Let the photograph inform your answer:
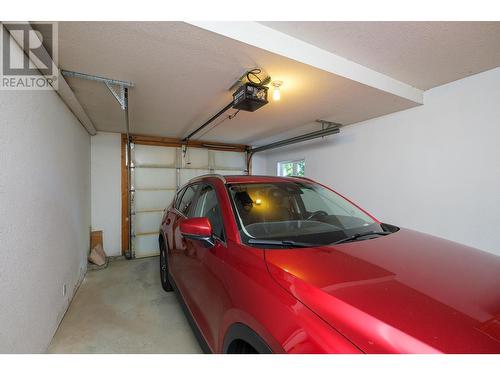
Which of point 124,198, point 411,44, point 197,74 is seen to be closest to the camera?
point 411,44

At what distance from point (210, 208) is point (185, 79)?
154 centimetres

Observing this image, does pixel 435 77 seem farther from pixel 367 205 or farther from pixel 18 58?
pixel 18 58

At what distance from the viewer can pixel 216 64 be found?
2.20m

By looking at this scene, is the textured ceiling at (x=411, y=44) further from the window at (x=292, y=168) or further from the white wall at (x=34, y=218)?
the window at (x=292, y=168)

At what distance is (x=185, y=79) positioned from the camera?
2500 mm

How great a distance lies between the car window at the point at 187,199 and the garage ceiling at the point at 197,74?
121 centimetres

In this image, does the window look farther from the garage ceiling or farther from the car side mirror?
the car side mirror

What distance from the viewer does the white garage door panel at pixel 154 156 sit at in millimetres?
5102

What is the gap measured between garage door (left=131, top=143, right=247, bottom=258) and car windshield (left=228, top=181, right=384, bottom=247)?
4051 millimetres

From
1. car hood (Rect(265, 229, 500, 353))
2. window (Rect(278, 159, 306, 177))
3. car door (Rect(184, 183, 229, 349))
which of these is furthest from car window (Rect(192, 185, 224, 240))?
window (Rect(278, 159, 306, 177))

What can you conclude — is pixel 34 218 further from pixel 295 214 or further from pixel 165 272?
pixel 295 214

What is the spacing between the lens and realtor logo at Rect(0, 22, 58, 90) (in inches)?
60.2

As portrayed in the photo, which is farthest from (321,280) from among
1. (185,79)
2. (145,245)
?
(145,245)
